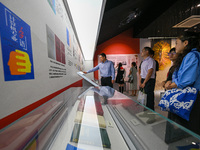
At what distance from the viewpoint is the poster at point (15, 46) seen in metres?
0.37

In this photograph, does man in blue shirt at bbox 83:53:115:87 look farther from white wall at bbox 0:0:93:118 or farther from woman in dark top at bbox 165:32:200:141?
white wall at bbox 0:0:93:118

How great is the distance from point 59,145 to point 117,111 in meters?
0.44

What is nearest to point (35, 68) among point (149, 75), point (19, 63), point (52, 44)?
point (19, 63)

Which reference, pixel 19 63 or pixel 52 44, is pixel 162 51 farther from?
pixel 19 63

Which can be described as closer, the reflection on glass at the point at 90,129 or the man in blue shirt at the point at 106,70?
the reflection on glass at the point at 90,129

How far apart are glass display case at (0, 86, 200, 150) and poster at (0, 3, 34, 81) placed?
18cm

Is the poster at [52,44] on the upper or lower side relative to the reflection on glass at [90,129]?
upper

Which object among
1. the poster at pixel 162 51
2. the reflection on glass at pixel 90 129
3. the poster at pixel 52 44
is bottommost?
the reflection on glass at pixel 90 129

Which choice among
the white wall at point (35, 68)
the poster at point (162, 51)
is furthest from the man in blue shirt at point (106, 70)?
the poster at point (162, 51)

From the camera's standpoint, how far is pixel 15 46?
1.40ft

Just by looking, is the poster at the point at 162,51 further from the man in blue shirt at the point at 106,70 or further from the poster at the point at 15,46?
the poster at the point at 15,46

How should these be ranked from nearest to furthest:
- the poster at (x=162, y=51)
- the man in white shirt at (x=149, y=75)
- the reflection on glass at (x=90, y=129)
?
the reflection on glass at (x=90, y=129) → the man in white shirt at (x=149, y=75) → the poster at (x=162, y=51)

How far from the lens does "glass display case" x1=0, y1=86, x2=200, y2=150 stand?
1.00 feet

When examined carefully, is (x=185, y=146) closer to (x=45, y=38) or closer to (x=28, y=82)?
(x=28, y=82)
